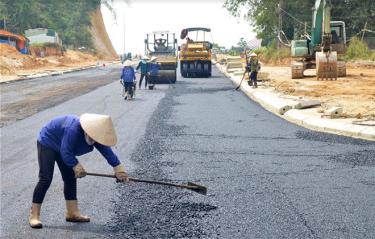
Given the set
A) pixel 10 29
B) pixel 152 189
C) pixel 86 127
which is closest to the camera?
pixel 86 127

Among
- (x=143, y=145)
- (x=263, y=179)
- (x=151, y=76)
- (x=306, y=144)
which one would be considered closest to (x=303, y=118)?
(x=306, y=144)

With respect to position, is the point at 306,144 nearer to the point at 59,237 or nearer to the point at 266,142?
the point at 266,142

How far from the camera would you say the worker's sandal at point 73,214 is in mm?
5836

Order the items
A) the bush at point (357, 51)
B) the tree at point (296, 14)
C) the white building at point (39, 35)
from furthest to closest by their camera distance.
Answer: the white building at point (39, 35) < the tree at point (296, 14) < the bush at point (357, 51)

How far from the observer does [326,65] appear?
2442cm

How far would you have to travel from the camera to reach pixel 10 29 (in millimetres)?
70375

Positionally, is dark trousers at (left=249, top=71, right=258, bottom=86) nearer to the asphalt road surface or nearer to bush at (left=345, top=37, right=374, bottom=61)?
the asphalt road surface

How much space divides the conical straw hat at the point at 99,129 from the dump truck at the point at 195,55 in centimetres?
2600

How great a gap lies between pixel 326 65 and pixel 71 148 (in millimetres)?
20853

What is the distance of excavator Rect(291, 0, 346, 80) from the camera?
79.9ft

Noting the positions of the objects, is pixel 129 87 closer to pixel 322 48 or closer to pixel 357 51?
pixel 322 48

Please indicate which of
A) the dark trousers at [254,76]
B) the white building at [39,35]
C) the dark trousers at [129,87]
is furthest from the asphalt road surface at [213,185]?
the white building at [39,35]

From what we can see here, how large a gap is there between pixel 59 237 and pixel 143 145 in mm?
5154

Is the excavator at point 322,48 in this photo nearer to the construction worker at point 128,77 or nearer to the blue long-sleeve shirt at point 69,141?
the construction worker at point 128,77
